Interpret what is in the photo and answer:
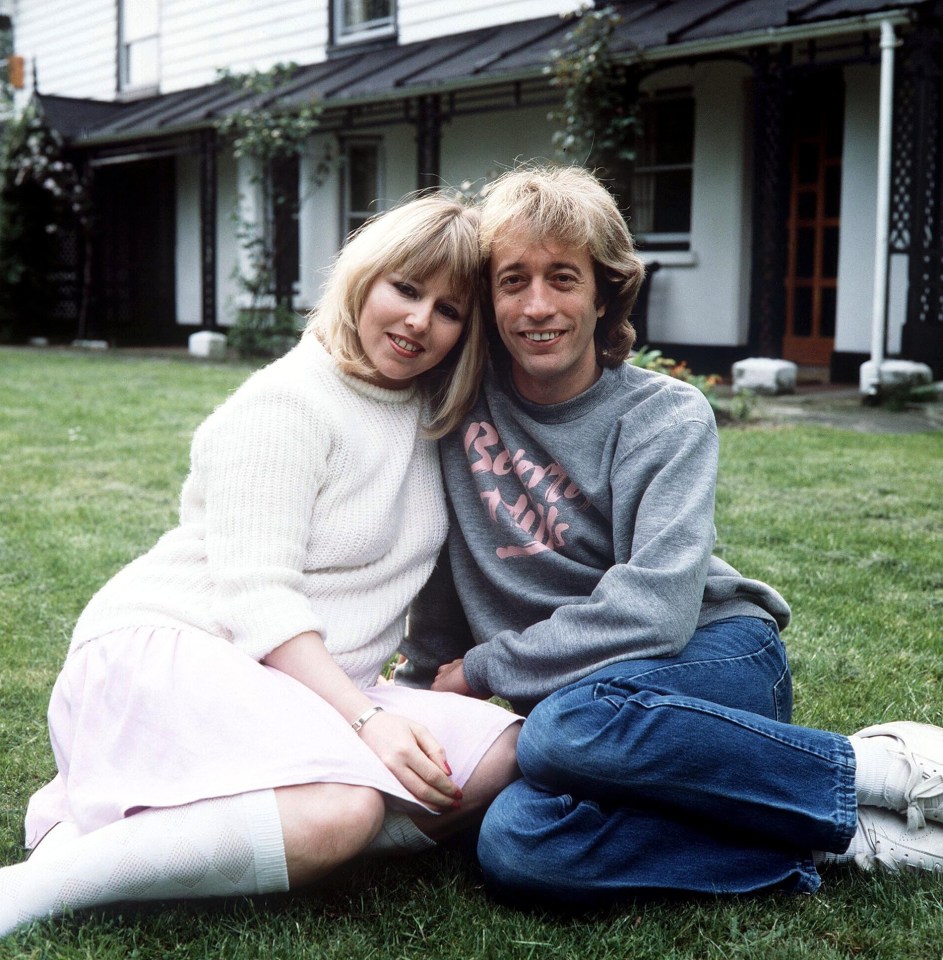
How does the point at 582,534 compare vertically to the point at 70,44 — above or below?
below

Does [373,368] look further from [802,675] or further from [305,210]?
[305,210]

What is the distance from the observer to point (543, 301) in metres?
2.39

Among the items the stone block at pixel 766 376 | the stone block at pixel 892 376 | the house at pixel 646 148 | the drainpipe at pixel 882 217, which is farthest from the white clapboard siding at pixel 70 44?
the stone block at pixel 892 376

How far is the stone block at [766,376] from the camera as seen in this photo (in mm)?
9422

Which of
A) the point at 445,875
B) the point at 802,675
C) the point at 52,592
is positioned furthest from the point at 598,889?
the point at 52,592

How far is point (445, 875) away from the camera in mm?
2279

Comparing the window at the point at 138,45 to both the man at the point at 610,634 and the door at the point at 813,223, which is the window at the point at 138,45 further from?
the man at the point at 610,634

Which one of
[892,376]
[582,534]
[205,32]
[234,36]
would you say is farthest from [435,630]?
[205,32]

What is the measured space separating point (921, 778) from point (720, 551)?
244 centimetres

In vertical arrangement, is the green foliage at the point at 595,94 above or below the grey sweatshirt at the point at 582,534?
above

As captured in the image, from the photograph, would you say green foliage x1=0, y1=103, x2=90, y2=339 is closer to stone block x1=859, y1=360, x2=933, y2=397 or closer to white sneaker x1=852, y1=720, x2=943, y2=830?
stone block x1=859, y1=360, x2=933, y2=397

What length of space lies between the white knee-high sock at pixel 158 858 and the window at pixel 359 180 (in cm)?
1317

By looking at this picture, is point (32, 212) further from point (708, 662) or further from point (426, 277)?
point (708, 662)

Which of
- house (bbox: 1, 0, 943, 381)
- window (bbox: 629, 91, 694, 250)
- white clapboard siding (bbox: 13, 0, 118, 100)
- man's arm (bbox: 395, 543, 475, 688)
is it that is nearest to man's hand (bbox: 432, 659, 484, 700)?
man's arm (bbox: 395, 543, 475, 688)
